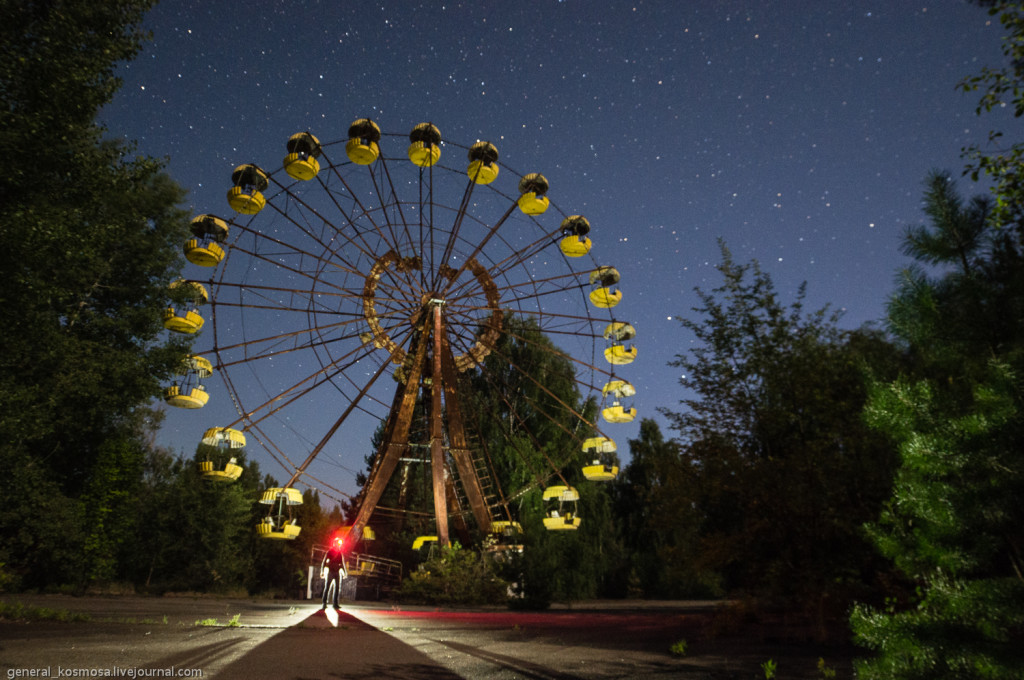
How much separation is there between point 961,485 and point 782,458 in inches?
217

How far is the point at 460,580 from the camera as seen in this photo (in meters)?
16.2

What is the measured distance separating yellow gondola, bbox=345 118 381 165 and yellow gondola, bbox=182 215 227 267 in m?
4.08

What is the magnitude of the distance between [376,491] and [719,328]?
10546 mm

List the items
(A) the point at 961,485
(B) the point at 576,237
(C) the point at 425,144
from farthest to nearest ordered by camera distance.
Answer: (B) the point at 576,237
(C) the point at 425,144
(A) the point at 961,485

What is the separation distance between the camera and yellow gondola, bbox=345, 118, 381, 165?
1586cm

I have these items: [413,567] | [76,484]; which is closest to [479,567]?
[413,567]

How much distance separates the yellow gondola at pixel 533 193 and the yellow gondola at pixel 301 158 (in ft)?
20.5

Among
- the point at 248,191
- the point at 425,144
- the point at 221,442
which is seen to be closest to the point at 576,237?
the point at 425,144

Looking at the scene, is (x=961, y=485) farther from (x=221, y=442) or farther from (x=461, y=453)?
(x=221, y=442)

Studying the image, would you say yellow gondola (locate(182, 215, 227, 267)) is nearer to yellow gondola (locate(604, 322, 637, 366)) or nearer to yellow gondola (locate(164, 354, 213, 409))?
yellow gondola (locate(164, 354, 213, 409))

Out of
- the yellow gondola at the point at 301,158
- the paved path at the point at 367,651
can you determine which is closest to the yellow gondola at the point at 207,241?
the yellow gondola at the point at 301,158

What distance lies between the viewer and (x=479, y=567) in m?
16.5

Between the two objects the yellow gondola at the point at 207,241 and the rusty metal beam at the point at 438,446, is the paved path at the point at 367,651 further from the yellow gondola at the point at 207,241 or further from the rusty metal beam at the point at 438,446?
the yellow gondola at the point at 207,241

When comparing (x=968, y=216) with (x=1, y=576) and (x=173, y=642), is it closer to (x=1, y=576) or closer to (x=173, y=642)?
(x=173, y=642)
